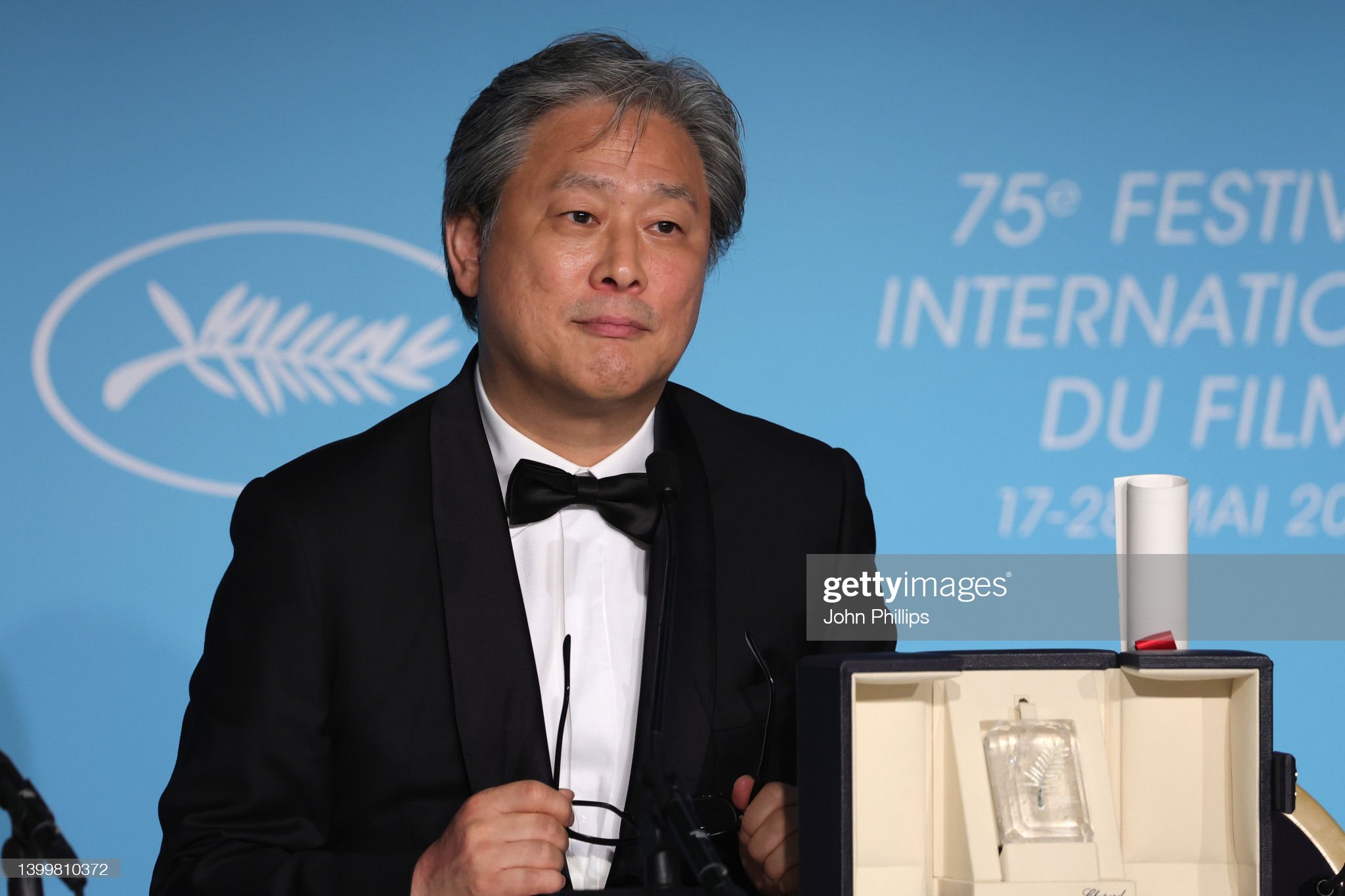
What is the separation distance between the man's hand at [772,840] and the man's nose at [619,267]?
0.59 meters

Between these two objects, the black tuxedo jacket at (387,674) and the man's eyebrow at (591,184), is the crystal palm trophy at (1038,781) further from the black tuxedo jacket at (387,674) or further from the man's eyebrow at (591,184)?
the man's eyebrow at (591,184)

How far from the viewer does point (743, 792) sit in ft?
4.42

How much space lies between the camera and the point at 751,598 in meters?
1.67

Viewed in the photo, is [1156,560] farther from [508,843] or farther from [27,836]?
[27,836]

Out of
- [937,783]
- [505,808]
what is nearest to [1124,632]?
[937,783]

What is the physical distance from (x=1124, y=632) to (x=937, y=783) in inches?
11.3

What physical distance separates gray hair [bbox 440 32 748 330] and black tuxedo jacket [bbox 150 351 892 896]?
0.28m

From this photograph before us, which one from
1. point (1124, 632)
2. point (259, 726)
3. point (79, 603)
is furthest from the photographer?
point (79, 603)

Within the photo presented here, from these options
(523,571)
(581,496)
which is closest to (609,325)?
(581,496)

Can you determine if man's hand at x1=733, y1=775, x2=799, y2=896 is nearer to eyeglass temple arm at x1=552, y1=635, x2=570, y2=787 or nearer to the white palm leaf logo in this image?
eyeglass temple arm at x1=552, y1=635, x2=570, y2=787

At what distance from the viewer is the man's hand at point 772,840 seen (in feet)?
4.00

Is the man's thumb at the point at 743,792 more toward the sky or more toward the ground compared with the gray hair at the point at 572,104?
more toward the ground

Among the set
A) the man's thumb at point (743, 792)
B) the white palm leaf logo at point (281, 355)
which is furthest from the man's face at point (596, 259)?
the white palm leaf logo at point (281, 355)

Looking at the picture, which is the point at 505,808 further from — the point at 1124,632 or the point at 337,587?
the point at 1124,632
